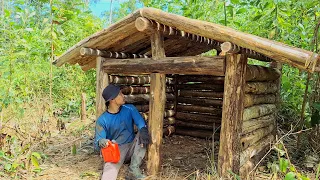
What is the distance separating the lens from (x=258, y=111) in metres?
6.22

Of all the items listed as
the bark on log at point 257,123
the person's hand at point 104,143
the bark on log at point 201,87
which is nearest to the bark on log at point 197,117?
the bark on log at point 201,87

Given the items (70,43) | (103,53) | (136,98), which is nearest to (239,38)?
(103,53)

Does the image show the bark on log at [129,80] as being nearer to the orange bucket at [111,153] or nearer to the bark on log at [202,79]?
the bark on log at [202,79]

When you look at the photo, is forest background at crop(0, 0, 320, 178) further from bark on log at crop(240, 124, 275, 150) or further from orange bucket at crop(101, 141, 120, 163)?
orange bucket at crop(101, 141, 120, 163)

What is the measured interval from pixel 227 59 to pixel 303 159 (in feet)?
9.60

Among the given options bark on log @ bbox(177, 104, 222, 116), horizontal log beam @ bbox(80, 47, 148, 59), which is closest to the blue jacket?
horizontal log beam @ bbox(80, 47, 148, 59)

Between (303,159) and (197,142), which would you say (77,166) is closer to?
(197,142)

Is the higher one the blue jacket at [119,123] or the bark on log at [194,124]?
the blue jacket at [119,123]

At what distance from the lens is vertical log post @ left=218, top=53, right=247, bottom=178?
4816 mm

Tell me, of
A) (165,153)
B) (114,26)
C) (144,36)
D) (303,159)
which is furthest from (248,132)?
(114,26)

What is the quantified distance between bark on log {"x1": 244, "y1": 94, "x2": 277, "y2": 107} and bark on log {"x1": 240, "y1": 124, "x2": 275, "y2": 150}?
53 cm

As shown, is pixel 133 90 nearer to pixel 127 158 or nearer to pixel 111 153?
pixel 127 158

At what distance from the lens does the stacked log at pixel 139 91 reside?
6816mm

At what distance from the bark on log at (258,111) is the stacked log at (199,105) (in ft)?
4.70
